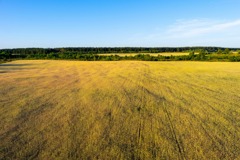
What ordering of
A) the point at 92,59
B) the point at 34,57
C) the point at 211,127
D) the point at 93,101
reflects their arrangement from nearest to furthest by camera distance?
the point at 211,127, the point at 93,101, the point at 92,59, the point at 34,57

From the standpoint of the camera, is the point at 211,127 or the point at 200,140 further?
the point at 211,127

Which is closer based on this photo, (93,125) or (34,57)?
(93,125)

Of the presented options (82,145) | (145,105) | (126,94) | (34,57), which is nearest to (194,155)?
(82,145)

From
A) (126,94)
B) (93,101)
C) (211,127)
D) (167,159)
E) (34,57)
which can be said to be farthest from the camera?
(34,57)

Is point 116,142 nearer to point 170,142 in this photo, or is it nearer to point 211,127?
point 170,142

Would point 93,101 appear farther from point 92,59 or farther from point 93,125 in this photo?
point 92,59

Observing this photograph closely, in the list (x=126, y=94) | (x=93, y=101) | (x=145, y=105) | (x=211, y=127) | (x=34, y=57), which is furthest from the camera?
(x=34, y=57)

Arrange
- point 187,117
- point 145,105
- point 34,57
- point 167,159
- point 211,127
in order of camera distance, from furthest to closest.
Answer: point 34,57 → point 145,105 → point 187,117 → point 211,127 → point 167,159

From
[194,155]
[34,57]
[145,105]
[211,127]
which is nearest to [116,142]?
[194,155]
